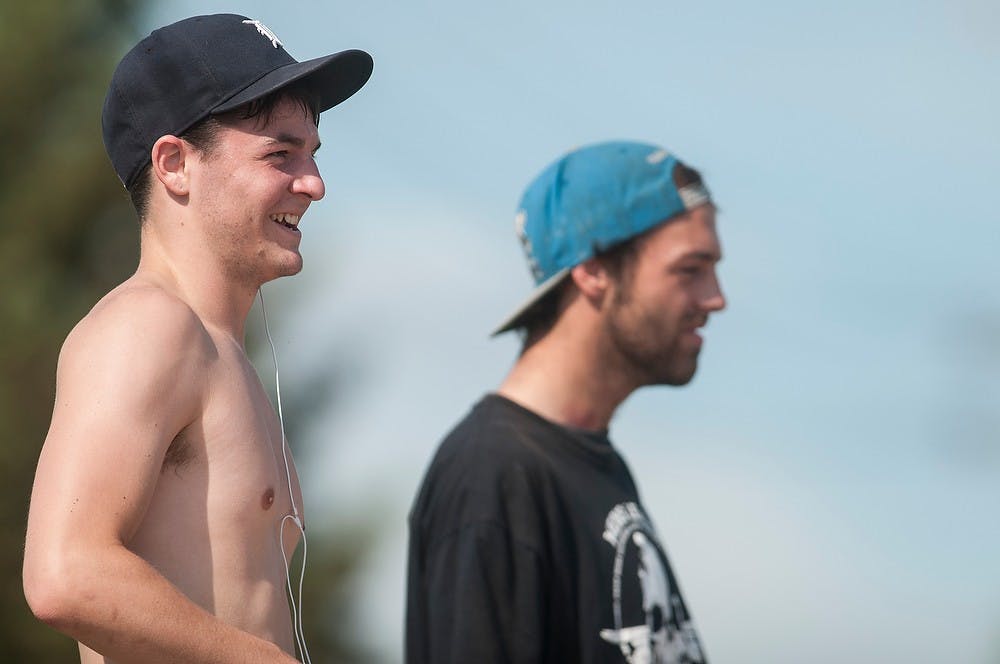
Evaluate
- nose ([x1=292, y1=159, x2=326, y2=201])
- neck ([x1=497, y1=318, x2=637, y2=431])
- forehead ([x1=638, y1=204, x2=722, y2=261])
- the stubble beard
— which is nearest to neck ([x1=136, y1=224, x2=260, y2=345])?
nose ([x1=292, y1=159, x2=326, y2=201])

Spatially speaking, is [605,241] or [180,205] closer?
[180,205]

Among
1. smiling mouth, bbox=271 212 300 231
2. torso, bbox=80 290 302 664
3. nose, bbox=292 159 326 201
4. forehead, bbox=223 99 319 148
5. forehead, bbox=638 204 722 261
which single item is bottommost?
torso, bbox=80 290 302 664

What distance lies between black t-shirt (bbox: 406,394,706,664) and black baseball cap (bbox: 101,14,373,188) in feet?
3.12

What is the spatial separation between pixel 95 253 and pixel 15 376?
6.80 ft

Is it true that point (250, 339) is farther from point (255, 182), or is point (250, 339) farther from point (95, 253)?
point (255, 182)

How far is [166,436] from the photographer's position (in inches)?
109

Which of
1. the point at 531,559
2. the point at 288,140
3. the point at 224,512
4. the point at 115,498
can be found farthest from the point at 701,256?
the point at 115,498

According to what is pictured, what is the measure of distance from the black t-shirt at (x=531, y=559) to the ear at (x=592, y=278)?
0.37 meters

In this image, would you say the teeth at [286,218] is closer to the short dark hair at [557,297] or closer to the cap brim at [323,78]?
the cap brim at [323,78]

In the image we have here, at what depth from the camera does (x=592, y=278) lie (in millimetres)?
3818

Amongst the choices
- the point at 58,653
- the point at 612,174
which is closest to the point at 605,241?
the point at 612,174

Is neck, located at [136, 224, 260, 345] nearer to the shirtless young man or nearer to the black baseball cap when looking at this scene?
the shirtless young man

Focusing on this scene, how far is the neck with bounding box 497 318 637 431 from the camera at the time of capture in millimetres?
3670

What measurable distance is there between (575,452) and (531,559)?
0.35 m
